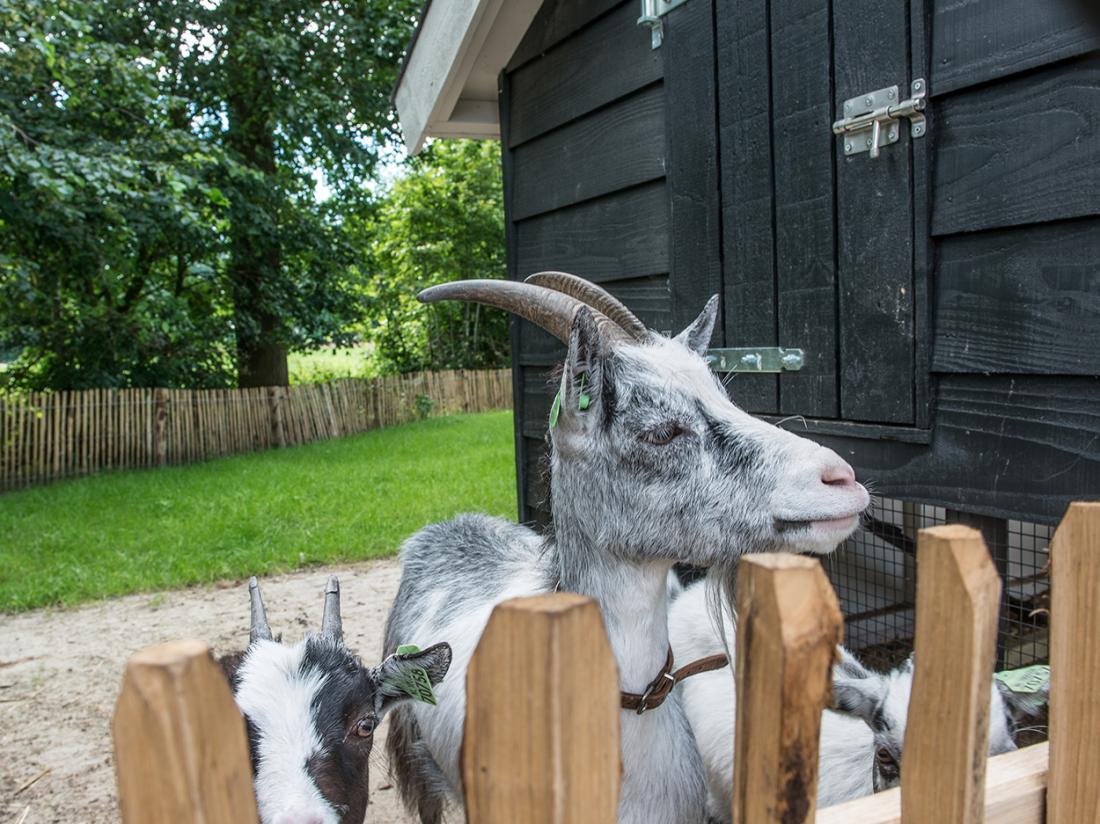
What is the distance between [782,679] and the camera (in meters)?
0.90

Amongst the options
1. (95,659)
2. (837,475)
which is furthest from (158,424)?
(837,475)

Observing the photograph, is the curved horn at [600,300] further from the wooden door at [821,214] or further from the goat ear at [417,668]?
the goat ear at [417,668]

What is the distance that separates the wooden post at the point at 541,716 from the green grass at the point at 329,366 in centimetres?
2416

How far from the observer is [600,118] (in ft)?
13.5

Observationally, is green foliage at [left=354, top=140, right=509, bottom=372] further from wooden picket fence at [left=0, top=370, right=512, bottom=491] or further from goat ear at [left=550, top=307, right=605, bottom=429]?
goat ear at [left=550, top=307, right=605, bottom=429]

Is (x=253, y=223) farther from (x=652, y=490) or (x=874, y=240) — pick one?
(x=652, y=490)

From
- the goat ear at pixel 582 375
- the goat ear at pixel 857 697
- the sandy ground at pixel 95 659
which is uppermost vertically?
the goat ear at pixel 582 375

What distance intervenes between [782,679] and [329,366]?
31.6 metres

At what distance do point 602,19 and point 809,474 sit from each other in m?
2.93

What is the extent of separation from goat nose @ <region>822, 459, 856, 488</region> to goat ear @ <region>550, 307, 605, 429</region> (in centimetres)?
56

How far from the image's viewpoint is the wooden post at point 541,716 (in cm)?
86

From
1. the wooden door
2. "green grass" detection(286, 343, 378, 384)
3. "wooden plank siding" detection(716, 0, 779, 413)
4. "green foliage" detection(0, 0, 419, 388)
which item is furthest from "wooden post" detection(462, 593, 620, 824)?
"green grass" detection(286, 343, 378, 384)

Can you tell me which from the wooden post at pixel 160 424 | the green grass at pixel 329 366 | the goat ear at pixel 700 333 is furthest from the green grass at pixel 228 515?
the green grass at pixel 329 366

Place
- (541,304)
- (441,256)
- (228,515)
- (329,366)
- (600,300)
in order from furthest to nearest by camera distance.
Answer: (329,366), (441,256), (228,515), (600,300), (541,304)
